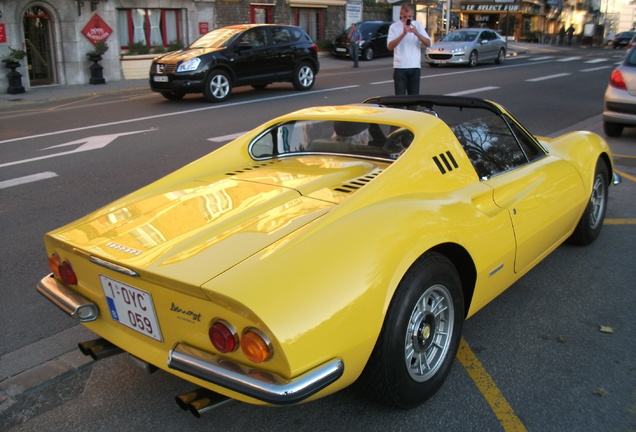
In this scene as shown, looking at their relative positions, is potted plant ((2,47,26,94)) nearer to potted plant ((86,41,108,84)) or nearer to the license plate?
potted plant ((86,41,108,84))

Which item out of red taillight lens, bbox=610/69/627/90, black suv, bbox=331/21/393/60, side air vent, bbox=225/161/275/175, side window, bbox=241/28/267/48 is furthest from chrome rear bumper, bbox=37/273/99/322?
black suv, bbox=331/21/393/60

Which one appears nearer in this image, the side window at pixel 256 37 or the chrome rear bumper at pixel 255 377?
the chrome rear bumper at pixel 255 377

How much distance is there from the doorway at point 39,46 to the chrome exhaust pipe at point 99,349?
18.2 m

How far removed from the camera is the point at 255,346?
216cm

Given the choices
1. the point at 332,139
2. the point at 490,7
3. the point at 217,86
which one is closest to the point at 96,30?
the point at 217,86

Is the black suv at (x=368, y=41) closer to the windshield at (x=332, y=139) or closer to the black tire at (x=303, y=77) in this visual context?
the black tire at (x=303, y=77)

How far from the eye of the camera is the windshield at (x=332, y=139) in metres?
3.58

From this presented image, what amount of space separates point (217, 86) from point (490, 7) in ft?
139

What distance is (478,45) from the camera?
2367 centimetres

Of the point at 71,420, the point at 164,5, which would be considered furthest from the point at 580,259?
the point at 164,5

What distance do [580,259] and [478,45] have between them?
68.4 feet

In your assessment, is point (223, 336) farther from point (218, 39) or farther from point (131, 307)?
point (218, 39)

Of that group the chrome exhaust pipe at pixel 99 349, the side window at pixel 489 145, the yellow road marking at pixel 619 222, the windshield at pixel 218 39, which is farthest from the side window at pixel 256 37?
the chrome exhaust pipe at pixel 99 349

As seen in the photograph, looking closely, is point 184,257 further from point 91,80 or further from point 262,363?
point 91,80
